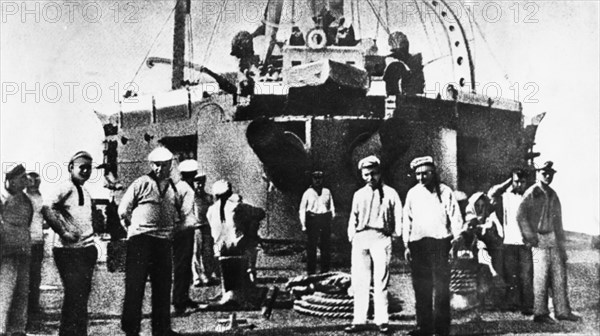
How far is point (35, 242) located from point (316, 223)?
2.32m

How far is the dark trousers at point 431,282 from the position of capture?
369 centimetres

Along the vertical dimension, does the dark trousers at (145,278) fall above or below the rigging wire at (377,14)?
below

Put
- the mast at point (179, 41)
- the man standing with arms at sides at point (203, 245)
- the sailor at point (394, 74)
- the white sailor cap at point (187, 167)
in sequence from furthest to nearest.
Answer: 1. the sailor at point (394, 74)
2. the mast at point (179, 41)
3. the man standing with arms at sides at point (203, 245)
4. the white sailor cap at point (187, 167)

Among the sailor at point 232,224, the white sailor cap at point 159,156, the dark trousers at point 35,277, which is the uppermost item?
the white sailor cap at point 159,156

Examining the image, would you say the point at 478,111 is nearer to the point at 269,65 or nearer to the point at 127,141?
the point at 269,65

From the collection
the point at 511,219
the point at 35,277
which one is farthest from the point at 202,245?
the point at 511,219

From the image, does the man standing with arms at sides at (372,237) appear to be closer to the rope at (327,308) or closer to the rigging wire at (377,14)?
the rope at (327,308)

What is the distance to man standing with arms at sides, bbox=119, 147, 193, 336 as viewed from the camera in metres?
3.66

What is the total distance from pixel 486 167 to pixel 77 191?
161 inches

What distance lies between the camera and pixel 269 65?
7.47 m

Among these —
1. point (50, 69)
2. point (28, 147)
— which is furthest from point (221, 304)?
point (50, 69)

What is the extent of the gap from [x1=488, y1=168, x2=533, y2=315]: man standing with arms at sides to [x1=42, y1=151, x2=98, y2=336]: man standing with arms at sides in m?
3.13

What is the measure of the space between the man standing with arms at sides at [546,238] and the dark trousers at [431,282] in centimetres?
84

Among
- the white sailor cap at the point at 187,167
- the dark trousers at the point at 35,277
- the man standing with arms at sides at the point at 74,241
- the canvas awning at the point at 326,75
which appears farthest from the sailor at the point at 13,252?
the canvas awning at the point at 326,75
